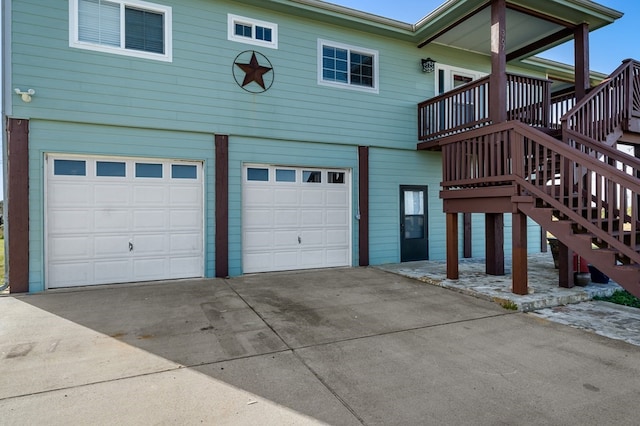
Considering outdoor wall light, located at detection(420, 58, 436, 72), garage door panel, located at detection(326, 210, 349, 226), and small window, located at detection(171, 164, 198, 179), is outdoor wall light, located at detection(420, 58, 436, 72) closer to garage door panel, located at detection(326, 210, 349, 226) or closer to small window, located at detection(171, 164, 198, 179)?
garage door panel, located at detection(326, 210, 349, 226)

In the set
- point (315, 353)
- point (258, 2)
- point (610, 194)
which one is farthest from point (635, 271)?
point (258, 2)

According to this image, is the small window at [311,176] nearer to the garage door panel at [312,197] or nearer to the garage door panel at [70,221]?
the garage door panel at [312,197]

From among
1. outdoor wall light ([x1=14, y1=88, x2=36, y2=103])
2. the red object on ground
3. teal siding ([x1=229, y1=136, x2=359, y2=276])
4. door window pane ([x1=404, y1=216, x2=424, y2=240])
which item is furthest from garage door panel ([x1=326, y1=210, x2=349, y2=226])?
outdoor wall light ([x1=14, y1=88, x2=36, y2=103])

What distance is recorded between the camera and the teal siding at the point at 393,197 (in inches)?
318

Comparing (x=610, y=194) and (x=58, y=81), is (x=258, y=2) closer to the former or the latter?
(x=58, y=81)

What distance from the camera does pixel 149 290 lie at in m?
5.70

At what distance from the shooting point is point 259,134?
276 inches

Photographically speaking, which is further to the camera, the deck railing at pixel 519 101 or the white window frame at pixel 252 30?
the white window frame at pixel 252 30

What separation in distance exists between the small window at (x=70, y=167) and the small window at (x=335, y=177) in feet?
15.1

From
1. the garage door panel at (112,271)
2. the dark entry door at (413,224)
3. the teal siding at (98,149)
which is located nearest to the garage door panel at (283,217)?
the teal siding at (98,149)

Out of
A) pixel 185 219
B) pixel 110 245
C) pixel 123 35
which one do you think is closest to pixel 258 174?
pixel 185 219

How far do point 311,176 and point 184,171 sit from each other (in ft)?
8.49

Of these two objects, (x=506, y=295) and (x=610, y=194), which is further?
(x=506, y=295)

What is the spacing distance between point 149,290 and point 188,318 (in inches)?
72.6
